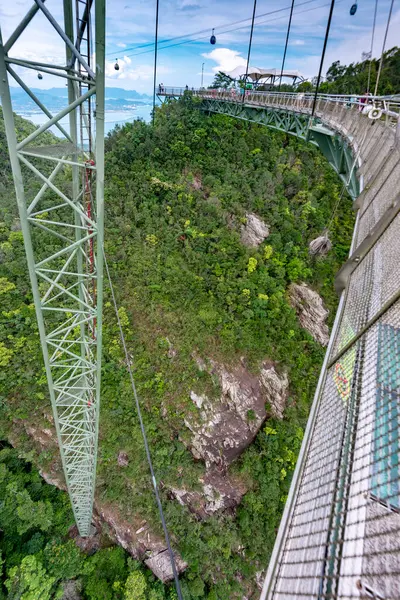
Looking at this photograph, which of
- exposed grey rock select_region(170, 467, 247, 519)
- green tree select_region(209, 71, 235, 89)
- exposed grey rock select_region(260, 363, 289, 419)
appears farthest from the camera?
green tree select_region(209, 71, 235, 89)

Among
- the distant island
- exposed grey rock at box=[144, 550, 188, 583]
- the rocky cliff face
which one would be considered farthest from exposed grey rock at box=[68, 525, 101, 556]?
the distant island

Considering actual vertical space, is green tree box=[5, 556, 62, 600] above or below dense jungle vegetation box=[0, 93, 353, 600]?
below

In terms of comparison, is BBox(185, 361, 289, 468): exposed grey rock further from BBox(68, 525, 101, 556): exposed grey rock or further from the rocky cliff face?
BBox(68, 525, 101, 556): exposed grey rock

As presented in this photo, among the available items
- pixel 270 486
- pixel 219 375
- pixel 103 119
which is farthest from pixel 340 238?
pixel 103 119

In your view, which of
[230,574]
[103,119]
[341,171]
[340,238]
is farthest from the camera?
[340,238]

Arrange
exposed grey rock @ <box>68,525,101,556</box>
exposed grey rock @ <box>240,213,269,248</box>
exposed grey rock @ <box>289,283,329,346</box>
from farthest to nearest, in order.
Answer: exposed grey rock @ <box>240,213,269,248</box>, exposed grey rock @ <box>289,283,329,346</box>, exposed grey rock @ <box>68,525,101,556</box>

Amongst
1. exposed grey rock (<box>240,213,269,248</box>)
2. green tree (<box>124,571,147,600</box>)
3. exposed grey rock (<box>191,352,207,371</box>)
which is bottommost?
green tree (<box>124,571,147,600</box>)

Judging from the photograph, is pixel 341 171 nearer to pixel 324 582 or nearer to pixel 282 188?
pixel 324 582

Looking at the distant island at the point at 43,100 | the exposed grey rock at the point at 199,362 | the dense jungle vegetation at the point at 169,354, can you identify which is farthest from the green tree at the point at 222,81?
the exposed grey rock at the point at 199,362
